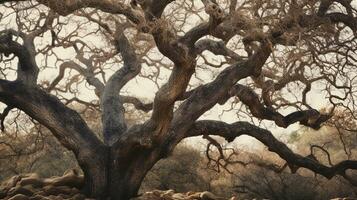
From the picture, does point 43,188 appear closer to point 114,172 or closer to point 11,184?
point 11,184

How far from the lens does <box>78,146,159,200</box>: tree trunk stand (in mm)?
11805

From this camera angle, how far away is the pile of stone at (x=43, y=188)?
1145cm

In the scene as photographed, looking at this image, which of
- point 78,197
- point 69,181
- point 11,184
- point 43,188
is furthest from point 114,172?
point 11,184

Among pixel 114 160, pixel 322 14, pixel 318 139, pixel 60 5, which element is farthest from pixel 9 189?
pixel 318 139

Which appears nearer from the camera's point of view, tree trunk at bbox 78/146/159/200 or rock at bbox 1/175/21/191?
tree trunk at bbox 78/146/159/200

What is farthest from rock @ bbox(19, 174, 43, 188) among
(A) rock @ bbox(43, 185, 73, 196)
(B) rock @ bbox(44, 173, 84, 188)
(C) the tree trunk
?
(C) the tree trunk

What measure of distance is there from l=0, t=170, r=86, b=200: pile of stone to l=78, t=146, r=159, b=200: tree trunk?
360 mm

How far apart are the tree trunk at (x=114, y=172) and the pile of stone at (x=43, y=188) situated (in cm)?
36

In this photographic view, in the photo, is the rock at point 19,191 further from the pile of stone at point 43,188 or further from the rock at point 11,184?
the rock at point 11,184

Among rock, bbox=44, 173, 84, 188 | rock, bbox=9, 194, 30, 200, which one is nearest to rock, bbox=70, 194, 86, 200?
rock, bbox=44, 173, 84, 188

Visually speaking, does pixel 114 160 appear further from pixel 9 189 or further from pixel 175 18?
pixel 175 18

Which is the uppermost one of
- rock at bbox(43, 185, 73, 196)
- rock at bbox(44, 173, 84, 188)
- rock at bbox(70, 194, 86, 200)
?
rock at bbox(44, 173, 84, 188)

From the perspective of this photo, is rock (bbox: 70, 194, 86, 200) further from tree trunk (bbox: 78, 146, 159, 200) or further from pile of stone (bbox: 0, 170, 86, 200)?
tree trunk (bbox: 78, 146, 159, 200)

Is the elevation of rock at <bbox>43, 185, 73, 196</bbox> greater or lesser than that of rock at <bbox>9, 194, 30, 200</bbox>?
greater
